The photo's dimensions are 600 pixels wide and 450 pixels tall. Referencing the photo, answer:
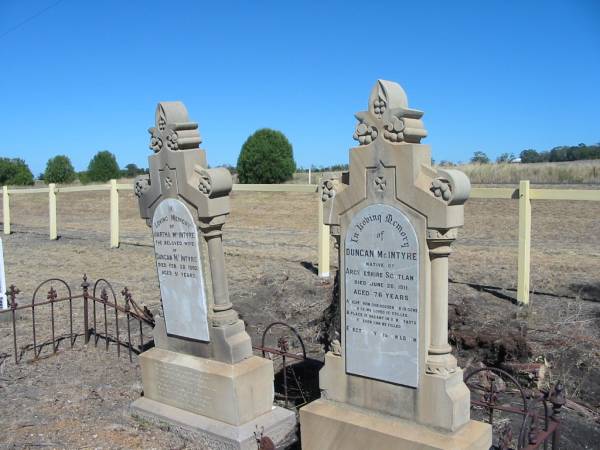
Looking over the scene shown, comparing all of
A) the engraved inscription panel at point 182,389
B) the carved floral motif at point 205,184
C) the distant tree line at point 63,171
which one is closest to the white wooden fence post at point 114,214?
the engraved inscription panel at point 182,389

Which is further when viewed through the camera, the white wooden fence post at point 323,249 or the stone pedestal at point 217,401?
the white wooden fence post at point 323,249

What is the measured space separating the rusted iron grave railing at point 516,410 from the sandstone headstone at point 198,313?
160cm

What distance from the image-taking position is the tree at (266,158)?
25953 mm

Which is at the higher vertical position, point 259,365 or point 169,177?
point 169,177

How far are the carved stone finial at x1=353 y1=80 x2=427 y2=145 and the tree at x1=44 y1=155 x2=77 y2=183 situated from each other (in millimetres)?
38869

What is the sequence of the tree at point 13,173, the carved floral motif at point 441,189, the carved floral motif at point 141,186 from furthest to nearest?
1. the tree at point 13,173
2. the carved floral motif at point 141,186
3. the carved floral motif at point 441,189

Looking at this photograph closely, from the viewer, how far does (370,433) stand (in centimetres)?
384

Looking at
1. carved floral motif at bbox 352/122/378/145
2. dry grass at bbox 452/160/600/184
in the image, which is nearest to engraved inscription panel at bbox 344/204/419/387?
carved floral motif at bbox 352/122/378/145

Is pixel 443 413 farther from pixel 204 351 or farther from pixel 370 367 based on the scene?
pixel 204 351

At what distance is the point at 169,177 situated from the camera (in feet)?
16.4

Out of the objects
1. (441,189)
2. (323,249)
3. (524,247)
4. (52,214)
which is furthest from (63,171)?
(441,189)

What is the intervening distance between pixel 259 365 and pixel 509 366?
225 centimetres

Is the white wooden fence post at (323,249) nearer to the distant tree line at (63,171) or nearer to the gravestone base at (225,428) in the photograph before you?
the gravestone base at (225,428)

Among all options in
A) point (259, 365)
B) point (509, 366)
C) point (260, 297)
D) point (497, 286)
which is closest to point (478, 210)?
point (497, 286)
